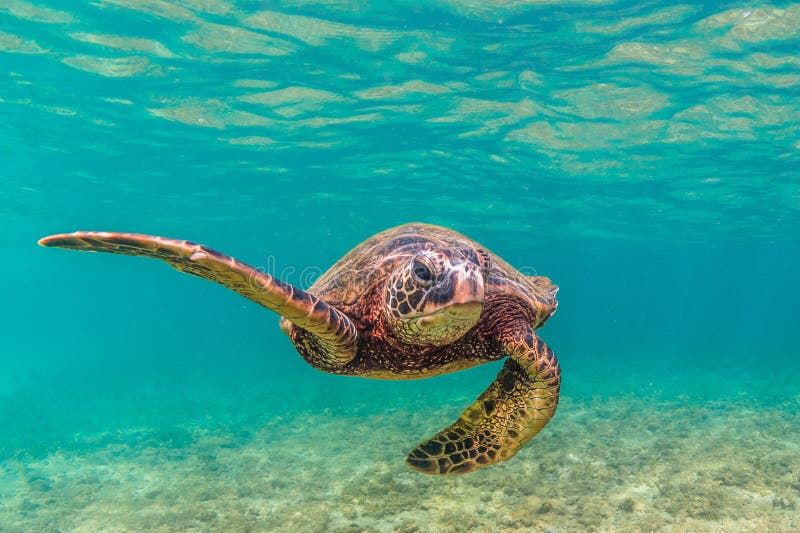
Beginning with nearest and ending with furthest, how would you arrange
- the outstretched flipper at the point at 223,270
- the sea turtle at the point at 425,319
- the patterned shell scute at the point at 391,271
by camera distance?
A: the outstretched flipper at the point at 223,270 → the sea turtle at the point at 425,319 → the patterned shell scute at the point at 391,271

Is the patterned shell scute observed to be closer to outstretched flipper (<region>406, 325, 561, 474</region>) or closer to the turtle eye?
outstretched flipper (<region>406, 325, 561, 474</region>)

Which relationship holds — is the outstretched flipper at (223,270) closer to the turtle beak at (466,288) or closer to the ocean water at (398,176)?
the turtle beak at (466,288)

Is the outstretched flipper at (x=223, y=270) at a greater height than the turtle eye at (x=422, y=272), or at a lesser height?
lesser

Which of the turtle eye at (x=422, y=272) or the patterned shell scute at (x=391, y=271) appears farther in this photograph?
the patterned shell scute at (x=391, y=271)

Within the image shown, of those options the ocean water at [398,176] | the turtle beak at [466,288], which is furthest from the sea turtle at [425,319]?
the ocean water at [398,176]

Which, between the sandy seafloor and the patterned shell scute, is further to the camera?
the sandy seafloor

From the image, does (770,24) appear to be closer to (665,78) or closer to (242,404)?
(665,78)

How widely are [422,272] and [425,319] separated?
36 centimetres

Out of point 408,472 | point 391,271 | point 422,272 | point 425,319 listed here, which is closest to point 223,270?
point 422,272

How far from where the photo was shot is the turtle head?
3215mm

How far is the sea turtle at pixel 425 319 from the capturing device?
3166 millimetres

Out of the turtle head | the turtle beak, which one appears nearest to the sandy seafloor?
the turtle head

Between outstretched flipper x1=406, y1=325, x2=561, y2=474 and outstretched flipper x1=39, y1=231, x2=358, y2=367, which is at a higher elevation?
outstretched flipper x1=39, y1=231, x2=358, y2=367

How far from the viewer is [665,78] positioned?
1223 centimetres
